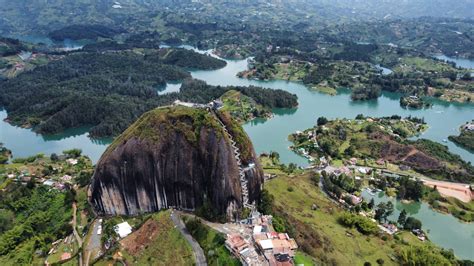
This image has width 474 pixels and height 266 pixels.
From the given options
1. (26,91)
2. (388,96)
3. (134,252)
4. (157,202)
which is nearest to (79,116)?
(26,91)

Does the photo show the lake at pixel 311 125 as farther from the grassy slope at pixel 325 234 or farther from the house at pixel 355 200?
the house at pixel 355 200

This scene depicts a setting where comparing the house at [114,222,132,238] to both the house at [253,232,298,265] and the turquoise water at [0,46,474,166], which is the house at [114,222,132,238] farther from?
the turquoise water at [0,46,474,166]

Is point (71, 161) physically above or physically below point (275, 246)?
below

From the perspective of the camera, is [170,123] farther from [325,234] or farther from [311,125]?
[311,125]

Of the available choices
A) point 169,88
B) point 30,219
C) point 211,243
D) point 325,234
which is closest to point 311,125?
point 325,234

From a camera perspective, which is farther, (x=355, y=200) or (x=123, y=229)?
(x=355, y=200)

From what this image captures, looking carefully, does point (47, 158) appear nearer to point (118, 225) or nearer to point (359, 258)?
point (118, 225)
